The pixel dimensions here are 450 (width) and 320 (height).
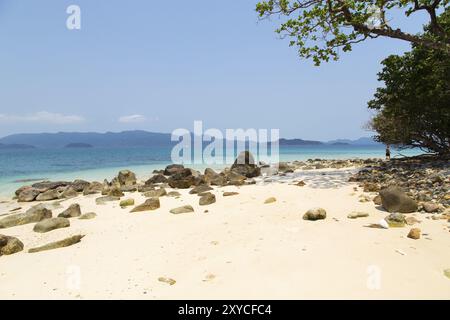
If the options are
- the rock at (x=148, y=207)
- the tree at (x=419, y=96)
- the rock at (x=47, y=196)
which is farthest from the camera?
the rock at (x=47, y=196)

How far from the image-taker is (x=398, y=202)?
7574 millimetres

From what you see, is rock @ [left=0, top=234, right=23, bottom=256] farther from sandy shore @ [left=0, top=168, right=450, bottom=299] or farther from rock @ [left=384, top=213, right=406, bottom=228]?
rock @ [left=384, top=213, right=406, bottom=228]

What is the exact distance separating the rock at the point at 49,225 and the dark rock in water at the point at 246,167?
11423mm

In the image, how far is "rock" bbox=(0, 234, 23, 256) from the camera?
6305mm

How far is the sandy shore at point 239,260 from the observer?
4074 millimetres

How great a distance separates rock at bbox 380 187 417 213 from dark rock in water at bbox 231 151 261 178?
10901 millimetres

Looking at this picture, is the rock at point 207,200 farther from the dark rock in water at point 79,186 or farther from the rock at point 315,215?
the dark rock in water at point 79,186

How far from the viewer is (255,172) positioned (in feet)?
61.2

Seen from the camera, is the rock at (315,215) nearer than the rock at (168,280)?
No

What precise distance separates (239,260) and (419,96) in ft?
47.5

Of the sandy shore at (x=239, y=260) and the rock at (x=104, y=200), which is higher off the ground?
the sandy shore at (x=239, y=260)

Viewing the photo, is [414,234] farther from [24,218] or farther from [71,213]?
[24,218]

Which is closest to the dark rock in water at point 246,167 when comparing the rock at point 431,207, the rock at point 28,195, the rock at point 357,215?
the rock at point 357,215
